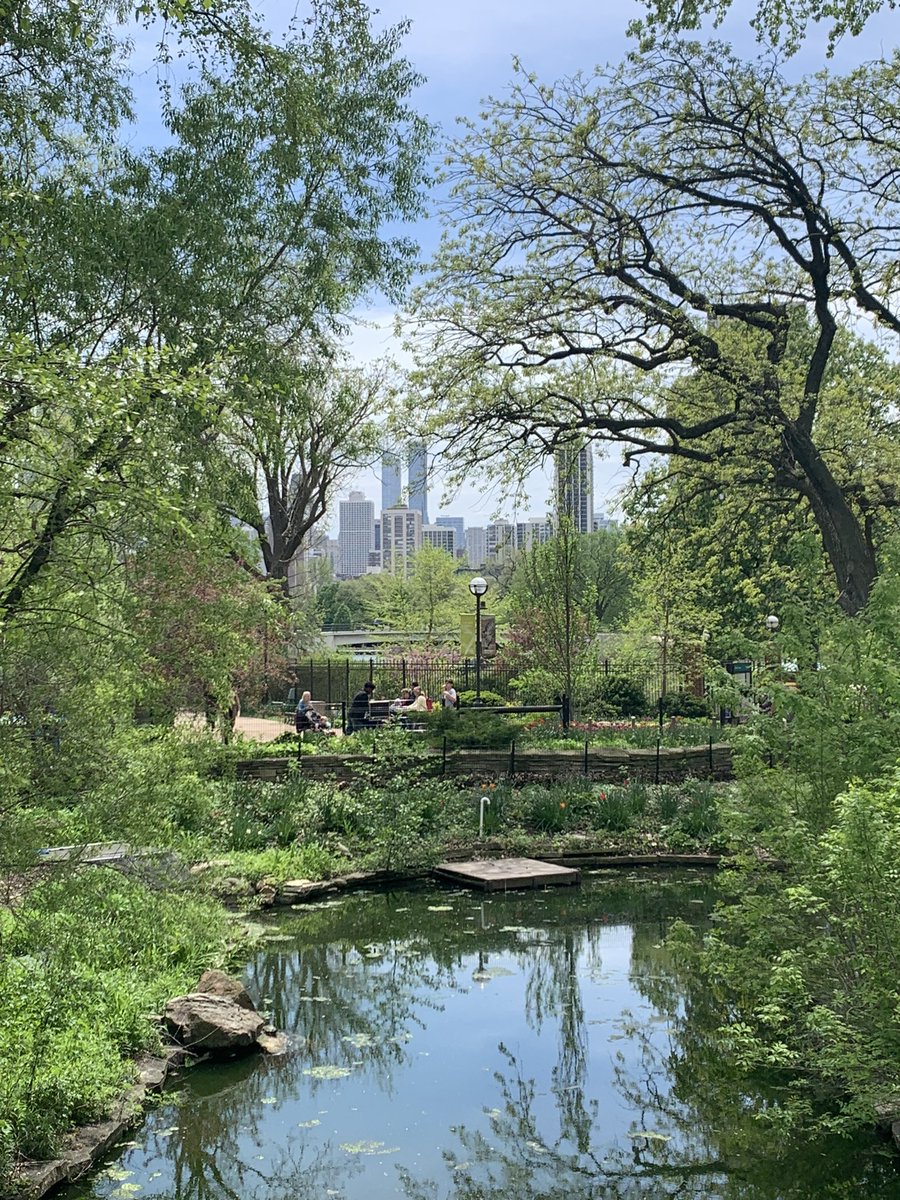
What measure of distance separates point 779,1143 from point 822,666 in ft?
9.34

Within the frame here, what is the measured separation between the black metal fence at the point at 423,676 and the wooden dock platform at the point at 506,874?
12.2 meters

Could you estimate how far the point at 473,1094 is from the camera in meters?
6.59

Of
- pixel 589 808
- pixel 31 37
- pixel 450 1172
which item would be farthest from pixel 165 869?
pixel 589 808

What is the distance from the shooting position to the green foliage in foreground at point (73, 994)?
4988 mm

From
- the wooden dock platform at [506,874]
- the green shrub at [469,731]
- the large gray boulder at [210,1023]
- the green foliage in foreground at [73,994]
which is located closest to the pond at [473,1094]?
Result: the large gray boulder at [210,1023]

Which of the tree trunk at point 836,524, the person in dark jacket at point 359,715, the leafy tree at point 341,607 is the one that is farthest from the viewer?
the leafy tree at point 341,607

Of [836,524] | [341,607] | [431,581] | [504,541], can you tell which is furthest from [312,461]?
[341,607]

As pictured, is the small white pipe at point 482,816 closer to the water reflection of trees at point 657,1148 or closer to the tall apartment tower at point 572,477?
the tall apartment tower at point 572,477

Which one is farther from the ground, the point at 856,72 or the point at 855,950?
the point at 856,72

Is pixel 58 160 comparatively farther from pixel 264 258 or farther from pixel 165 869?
pixel 165 869

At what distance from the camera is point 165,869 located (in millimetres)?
7012

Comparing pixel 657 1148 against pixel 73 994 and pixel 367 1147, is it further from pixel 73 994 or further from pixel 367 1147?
pixel 73 994

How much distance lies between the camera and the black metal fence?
27234 millimetres

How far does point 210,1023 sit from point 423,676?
2176 cm
